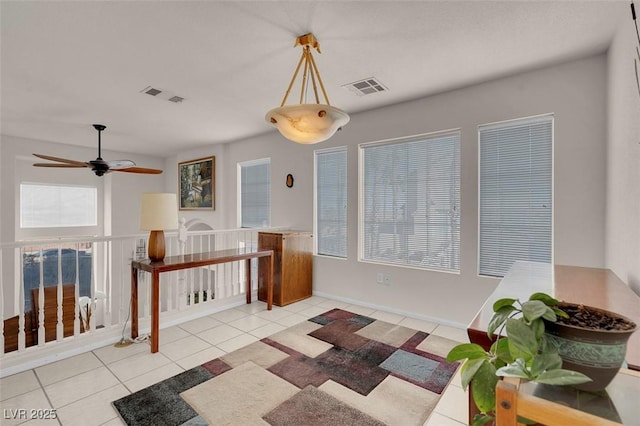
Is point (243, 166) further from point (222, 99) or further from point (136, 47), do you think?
point (136, 47)

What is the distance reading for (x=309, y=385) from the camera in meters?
2.22

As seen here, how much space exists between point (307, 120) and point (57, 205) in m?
6.71

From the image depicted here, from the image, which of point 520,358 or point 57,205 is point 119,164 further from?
point 520,358

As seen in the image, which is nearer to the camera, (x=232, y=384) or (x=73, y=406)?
(x=73, y=406)

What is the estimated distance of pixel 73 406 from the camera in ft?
6.50

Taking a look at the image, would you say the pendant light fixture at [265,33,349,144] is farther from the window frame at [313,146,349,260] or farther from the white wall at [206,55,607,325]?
the window frame at [313,146,349,260]

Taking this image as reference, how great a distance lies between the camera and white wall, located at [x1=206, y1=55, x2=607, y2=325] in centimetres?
256

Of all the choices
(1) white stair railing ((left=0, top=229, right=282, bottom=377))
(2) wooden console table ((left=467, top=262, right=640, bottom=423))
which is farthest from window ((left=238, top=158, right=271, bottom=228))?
(2) wooden console table ((left=467, top=262, right=640, bottom=423))

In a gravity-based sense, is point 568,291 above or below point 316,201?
below

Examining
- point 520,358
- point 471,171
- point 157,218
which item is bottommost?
point 520,358

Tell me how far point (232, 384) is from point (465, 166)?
3078 mm

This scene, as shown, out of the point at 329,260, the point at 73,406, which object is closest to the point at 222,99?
the point at 329,260

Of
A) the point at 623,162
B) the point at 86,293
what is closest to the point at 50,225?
the point at 86,293

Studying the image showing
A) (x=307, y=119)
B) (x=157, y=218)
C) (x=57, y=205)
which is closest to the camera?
(x=307, y=119)
